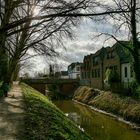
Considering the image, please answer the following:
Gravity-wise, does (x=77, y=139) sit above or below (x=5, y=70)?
below

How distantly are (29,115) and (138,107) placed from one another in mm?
16077

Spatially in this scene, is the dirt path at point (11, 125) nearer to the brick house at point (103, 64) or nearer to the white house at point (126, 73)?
the brick house at point (103, 64)

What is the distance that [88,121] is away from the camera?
102 ft

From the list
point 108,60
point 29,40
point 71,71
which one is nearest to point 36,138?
point 29,40

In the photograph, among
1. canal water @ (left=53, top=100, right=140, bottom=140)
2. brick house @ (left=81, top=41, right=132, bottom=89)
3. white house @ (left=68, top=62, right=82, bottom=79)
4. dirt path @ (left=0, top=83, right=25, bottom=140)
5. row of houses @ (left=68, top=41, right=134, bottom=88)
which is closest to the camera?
dirt path @ (left=0, top=83, right=25, bottom=140)

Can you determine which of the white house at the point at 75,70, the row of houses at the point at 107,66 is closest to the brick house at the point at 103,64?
the row of houses at the point at 107,66

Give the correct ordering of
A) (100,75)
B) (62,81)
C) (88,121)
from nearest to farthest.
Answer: (88,121) < (100,75) < (62,81)

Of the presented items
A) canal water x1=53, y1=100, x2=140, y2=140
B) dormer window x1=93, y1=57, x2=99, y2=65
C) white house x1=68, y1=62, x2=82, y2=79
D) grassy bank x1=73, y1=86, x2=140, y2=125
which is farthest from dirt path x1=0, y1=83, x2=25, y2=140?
white house x1=68, y1=62, x2=82, y2=79

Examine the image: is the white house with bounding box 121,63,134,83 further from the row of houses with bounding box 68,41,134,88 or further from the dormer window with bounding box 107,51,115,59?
the dormer window with bounding box 107,51,115,59

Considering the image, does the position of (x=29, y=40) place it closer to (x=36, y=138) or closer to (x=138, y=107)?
(x=138, y=107)

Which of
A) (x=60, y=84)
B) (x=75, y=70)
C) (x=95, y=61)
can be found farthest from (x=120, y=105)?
(x=75, y=70)

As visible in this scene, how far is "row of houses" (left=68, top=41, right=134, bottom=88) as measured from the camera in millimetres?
45781

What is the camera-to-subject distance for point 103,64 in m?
57.4

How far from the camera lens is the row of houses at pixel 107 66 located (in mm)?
45781
